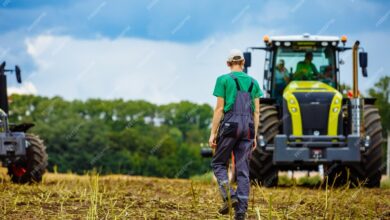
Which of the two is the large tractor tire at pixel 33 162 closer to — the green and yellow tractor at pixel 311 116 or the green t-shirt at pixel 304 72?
the green and yellow tractor at pixel 311 116

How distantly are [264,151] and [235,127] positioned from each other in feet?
24.4

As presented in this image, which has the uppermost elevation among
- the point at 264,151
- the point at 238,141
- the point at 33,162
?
the point at 238,141

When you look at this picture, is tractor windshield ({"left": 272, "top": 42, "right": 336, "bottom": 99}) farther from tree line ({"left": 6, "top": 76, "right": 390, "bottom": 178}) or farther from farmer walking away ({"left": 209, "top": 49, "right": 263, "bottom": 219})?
tree line ({"left": 6, "top": 76, "right": 390, "bottom": 178})

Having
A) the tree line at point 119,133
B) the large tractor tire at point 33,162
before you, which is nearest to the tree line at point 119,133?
the tree line at point 119,133

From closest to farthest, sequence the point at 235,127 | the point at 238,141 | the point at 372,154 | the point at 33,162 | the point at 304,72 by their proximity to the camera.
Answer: the point at 235,127, the point at 238,141, the point at 372,154, the point at 304,72, the point at 33,162

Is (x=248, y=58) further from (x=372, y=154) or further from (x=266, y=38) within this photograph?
(x=372, y=154)

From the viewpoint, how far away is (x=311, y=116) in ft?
51.2

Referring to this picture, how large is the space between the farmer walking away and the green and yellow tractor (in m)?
6.87

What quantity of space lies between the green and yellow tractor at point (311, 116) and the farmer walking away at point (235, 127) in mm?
6865

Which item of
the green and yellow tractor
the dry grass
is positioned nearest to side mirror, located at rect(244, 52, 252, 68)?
the green and yellow tractor

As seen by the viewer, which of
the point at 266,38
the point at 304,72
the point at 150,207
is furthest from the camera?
the point at 266,38

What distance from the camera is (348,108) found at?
1600 cm

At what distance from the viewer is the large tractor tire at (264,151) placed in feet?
50.8

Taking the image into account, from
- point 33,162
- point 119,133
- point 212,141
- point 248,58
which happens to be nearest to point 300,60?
point 248,58
